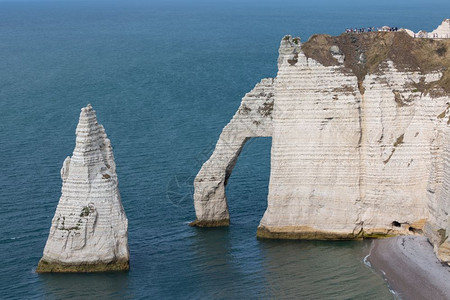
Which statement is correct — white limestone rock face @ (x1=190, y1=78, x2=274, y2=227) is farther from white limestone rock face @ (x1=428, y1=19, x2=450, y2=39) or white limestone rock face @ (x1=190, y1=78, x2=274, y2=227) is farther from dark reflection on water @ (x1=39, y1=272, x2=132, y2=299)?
white limestone rock face @ (x1=428, y1=19, x2=450, y2=39)

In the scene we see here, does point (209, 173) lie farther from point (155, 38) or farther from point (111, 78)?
point (155, 38)

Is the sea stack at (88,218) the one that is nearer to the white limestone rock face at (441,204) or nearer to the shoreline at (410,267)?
the shoreline at (410,267)

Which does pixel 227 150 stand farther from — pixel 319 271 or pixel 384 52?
pixel 384 52

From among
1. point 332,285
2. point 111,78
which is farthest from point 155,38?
point 332,285

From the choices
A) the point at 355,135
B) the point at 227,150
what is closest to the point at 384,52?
the point at 355,135

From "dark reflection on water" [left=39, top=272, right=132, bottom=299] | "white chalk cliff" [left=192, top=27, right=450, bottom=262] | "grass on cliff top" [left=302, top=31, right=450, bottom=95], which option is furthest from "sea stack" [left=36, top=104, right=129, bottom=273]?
"grass on cliff top" [left=302, top=31, right=450, bottom=95]

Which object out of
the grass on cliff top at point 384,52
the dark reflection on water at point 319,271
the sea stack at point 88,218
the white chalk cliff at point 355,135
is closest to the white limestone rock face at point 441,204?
the white chalk cliff at point 355,135
